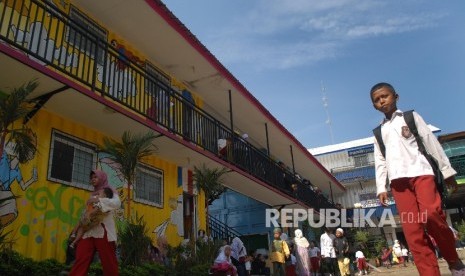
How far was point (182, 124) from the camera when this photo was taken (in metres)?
10.6

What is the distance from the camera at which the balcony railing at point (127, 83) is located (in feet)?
24.9

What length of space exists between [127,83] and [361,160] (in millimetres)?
29222

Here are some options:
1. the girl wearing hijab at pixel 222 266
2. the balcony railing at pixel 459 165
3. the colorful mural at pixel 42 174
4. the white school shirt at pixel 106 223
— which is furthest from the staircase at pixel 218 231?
the balcony railing at pixel 459 165

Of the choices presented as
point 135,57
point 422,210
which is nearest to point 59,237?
point 135,57

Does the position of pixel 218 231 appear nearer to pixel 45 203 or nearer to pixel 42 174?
pixel 45 203

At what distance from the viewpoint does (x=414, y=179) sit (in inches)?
145

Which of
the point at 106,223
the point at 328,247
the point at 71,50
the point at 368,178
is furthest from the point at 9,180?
the point at 368,178

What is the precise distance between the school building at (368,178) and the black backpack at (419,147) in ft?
78.6

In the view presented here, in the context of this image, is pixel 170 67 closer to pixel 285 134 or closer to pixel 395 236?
pixel 285 134

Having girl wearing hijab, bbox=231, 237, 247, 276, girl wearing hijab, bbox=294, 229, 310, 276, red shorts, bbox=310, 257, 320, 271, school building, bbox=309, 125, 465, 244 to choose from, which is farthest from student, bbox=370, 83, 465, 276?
school building, bbox=309, 125, 465, 244

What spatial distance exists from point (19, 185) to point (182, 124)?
451 cm

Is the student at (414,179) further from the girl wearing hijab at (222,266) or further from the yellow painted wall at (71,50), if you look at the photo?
the girl wearing hijab at (222,266)

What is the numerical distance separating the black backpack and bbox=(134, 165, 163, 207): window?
22.5ft

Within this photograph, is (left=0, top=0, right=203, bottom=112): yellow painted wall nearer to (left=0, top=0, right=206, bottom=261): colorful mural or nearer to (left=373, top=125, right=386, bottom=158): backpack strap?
(left=0, top=0, right=206, bottom=261): colorful mural
